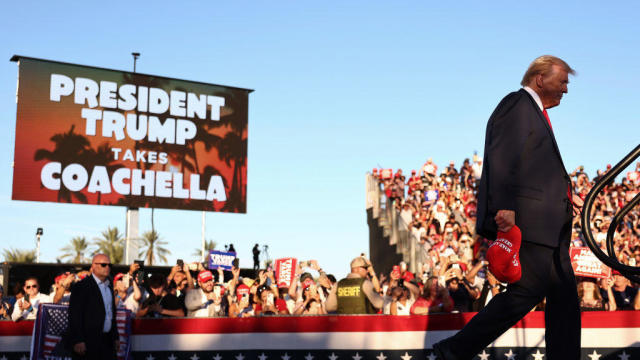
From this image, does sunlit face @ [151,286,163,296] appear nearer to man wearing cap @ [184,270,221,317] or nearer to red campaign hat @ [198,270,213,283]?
man wearing cap @ [184,270,221,317]

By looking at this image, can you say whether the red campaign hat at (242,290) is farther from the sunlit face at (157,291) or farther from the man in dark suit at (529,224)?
the man in dark suit at (529,224)

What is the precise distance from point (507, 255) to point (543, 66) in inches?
44.7

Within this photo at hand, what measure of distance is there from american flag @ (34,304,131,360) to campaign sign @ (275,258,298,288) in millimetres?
7213

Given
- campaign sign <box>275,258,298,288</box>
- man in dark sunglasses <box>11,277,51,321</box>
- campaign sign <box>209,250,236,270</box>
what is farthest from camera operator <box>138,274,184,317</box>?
campaign sign <box>209,250,236,270</box>

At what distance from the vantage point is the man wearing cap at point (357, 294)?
9.98 metres

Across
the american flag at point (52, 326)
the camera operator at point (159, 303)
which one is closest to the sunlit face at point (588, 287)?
the camera operator at point (159, 303)

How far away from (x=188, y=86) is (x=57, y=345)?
60.0ft

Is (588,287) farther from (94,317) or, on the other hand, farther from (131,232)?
(131,232)

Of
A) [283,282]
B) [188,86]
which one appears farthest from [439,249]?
[188,86]

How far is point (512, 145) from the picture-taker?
4.01 metres

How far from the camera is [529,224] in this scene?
397 centimetres

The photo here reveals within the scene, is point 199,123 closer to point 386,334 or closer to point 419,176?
point 419,176

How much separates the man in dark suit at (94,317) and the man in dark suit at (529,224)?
505 centimetres

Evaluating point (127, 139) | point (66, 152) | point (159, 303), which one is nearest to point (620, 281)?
point (159, 303)
